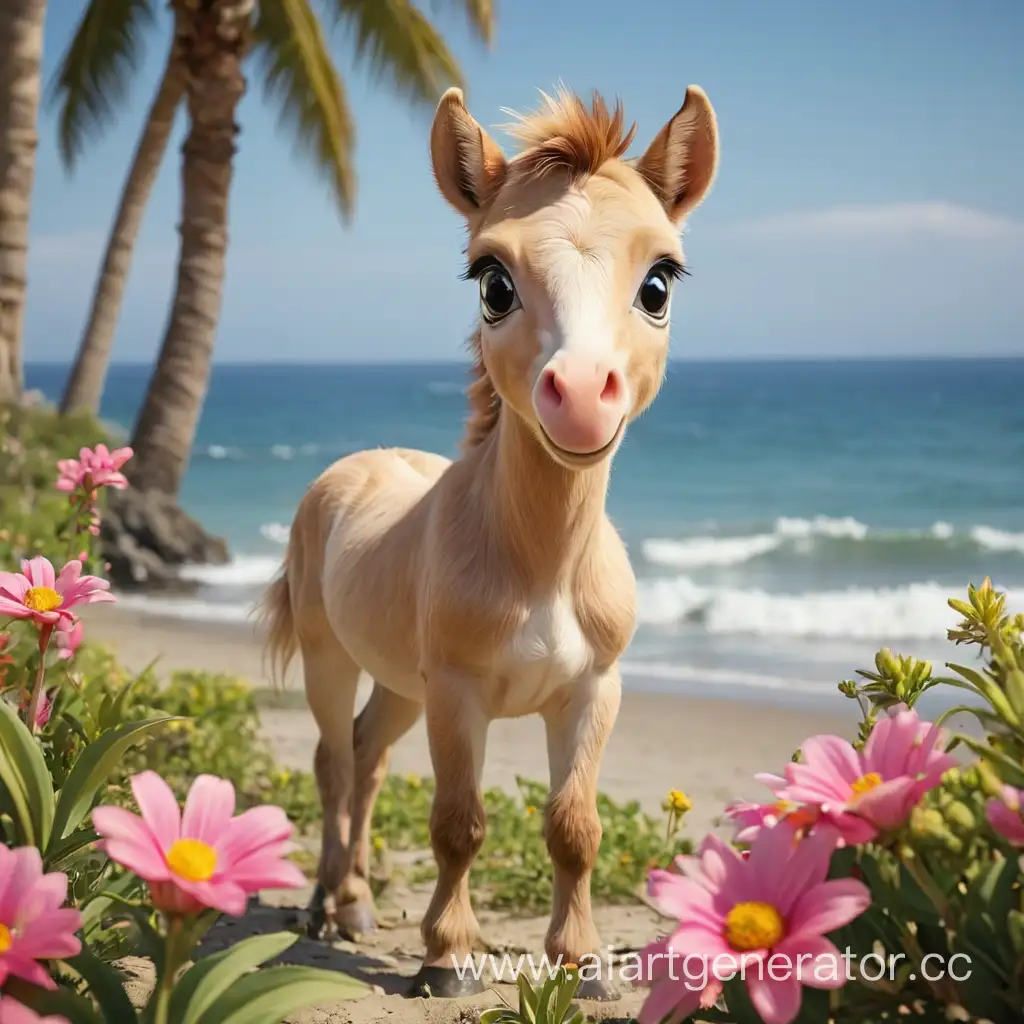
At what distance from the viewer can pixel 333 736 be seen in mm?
4188

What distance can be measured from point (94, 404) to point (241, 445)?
3529cm

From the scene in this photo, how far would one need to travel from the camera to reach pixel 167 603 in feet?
43.0

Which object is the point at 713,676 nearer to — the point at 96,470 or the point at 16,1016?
the point at 96,470

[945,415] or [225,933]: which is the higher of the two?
[945,415]

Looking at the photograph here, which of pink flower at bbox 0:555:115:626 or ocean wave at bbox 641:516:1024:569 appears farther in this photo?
ocean wave at bbox 641:516:1024:569

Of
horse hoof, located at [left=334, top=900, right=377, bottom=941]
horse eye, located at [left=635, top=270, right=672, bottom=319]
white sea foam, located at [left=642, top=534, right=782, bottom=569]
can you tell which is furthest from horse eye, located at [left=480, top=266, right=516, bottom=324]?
white sea foam, located at [left=642, top=534, right=782, bottom=569]

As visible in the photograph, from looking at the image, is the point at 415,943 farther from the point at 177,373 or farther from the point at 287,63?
the point at 287,63

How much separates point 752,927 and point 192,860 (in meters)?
0.59

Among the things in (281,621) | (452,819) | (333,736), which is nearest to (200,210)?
(281,621)

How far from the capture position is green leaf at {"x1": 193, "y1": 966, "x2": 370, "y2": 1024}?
141 cm

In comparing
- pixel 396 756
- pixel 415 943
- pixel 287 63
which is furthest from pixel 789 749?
pixel 287 63

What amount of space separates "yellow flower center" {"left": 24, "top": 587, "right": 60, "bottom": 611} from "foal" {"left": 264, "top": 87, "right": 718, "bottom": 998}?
0.98 metres

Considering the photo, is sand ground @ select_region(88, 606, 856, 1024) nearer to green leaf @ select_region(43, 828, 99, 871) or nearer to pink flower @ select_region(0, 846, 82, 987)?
green leaf @ select_region(43, 828, 99, 871)

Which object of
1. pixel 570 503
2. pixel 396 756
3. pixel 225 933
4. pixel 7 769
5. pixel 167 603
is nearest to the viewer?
pixel 7 769
